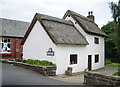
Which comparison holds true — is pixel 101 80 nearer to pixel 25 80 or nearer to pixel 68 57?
pixel 25 80

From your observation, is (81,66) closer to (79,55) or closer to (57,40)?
(79,55)

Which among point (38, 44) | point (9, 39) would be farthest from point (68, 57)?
point (9, 39)

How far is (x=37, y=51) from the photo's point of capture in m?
16.8

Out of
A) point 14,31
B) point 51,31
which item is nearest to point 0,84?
point 51,31

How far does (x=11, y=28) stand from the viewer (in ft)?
90.7

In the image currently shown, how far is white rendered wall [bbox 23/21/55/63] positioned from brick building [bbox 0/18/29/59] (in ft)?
29.9

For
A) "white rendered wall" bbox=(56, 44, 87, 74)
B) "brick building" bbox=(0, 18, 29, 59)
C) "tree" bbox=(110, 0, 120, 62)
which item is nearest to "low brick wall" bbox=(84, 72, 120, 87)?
"tree" bbox=(110, 0, 120, 62)

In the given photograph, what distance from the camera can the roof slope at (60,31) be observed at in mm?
15391

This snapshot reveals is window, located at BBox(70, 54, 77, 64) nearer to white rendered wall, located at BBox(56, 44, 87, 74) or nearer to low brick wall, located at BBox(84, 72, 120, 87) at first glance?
white rendered wall, located at BBox(56, 44, 87, 74)

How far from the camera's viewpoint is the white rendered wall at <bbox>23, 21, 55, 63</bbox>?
15764 mm

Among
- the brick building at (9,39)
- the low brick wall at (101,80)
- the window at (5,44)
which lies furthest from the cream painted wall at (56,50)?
the window at (5,44)

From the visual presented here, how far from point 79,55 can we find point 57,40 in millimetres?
4610

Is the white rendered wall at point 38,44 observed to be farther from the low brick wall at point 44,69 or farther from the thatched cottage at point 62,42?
the low brick wall at point 44,69

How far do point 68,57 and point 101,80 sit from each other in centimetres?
669
